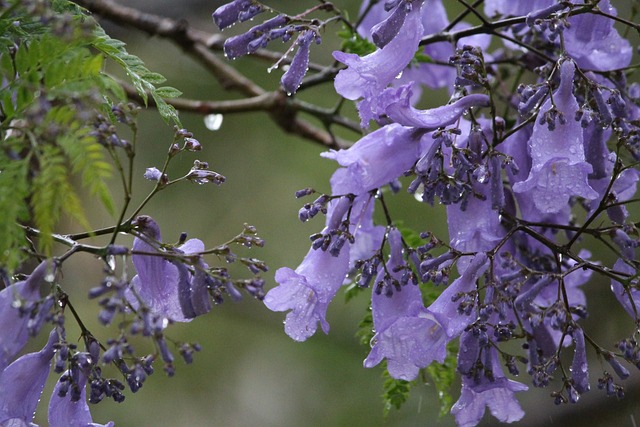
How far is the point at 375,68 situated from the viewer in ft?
4.83

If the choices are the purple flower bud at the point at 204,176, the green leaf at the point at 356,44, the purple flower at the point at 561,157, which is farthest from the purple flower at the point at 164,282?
the green leaf at the point at 356,44

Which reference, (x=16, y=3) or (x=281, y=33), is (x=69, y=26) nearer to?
(x=16, y=3)

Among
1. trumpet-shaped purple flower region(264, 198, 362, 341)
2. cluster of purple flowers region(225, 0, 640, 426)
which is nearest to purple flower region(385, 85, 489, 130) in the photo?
cluster of purple flowers region(225, 0, 640, 426)

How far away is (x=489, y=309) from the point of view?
52.9 inches

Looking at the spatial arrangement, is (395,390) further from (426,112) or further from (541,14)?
(541,14)

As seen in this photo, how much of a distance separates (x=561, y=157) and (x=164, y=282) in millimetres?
689

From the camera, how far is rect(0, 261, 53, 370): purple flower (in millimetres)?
1196

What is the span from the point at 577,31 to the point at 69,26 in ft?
3.42

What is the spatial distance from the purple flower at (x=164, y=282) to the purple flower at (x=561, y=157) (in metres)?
0.56

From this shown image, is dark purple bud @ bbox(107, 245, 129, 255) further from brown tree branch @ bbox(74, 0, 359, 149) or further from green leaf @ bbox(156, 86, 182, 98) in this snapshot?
brown tree branch @ bbox(74, 0, 359, 149)

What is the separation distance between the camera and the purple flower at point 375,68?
1442 millimetres

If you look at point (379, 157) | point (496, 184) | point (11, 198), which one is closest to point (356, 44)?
point (379, 157)

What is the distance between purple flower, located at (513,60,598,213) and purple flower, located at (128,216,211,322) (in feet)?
1.85

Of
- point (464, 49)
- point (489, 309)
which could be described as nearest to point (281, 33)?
Answer: point (464, 49)
